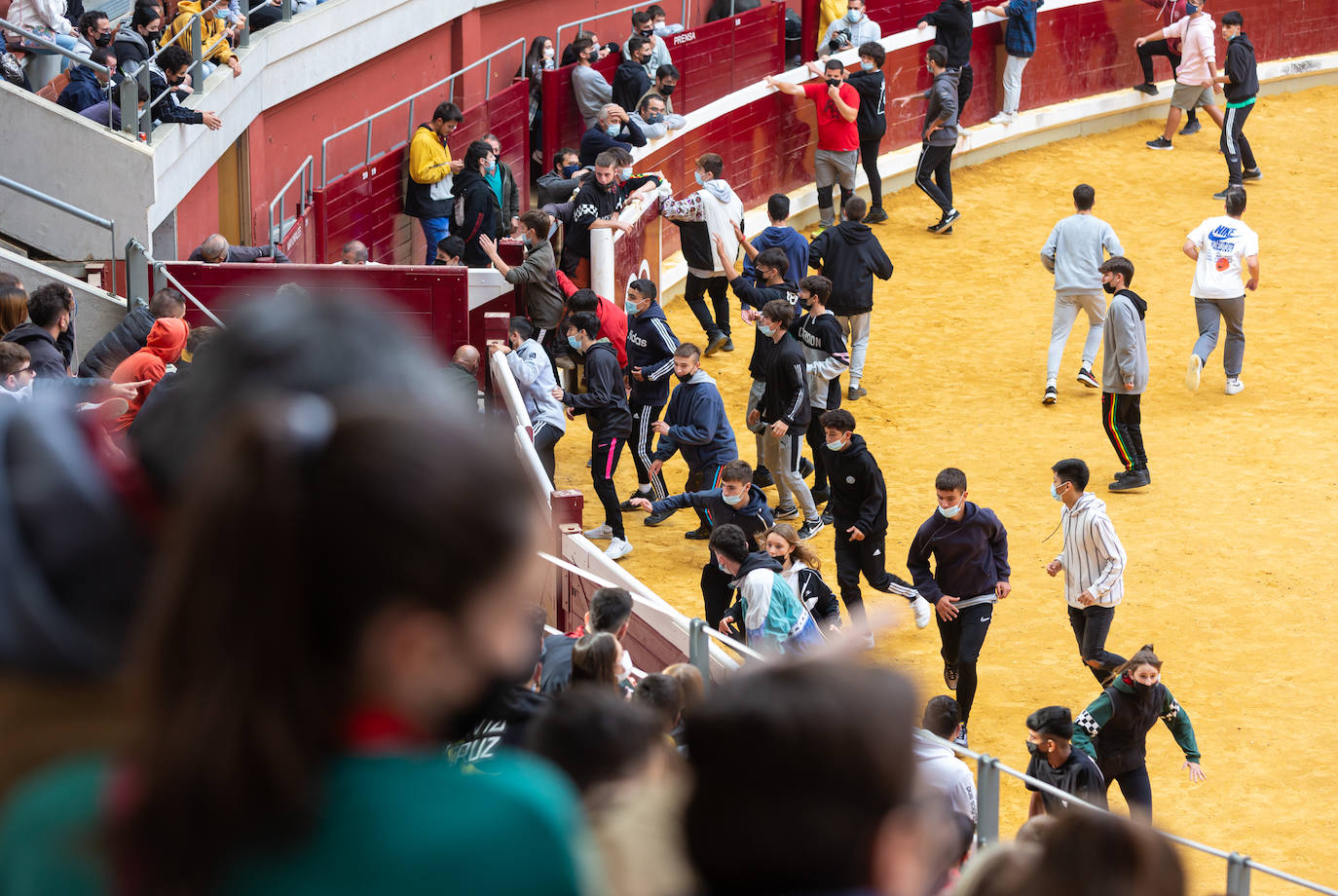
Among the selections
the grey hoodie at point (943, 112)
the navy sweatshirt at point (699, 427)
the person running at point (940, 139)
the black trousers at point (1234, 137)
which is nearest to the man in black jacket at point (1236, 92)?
the black trousers at point (1234, 137)

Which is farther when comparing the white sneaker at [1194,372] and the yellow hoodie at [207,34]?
the white sneaker at [1194,372]

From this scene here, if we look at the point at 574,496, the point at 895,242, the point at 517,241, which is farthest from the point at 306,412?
the point at 895,242

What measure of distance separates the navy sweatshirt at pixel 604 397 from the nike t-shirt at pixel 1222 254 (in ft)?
18.2

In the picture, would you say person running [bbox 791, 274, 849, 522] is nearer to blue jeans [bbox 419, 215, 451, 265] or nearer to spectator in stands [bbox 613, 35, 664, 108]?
blue jeans [bbox 419, 215, 451, 265]

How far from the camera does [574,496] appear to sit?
8.91 metres

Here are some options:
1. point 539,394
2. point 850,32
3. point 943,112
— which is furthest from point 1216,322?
point 850,32

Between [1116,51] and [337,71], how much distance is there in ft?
39.2

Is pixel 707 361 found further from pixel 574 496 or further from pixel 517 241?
pixel 574 496

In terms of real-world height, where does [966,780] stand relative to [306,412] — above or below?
below

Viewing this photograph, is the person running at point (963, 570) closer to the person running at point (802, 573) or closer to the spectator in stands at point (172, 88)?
the person running at point (802, 573)

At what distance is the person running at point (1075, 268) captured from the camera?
546 inches

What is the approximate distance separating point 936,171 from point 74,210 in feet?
33.8

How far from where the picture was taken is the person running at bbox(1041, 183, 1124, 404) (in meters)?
13.9

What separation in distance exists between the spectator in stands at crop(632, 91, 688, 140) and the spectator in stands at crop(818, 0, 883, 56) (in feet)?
11.4
